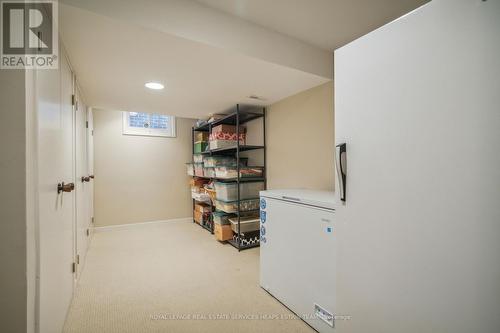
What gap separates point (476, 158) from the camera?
0.73m

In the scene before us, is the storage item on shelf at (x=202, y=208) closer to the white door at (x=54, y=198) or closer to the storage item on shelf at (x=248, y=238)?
the storage item on shelf at (x=248, y=238)

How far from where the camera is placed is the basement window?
3.83 metres

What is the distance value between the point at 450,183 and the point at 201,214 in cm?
364

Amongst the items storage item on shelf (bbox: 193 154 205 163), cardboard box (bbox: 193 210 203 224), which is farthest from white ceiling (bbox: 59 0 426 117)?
cardboard box (bbox: 193 210 203 224)

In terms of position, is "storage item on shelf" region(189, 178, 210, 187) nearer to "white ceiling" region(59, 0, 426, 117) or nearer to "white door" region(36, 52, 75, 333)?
"white ceiling" region(59, 0, 426, 117)

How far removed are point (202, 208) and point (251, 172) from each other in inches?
56.8

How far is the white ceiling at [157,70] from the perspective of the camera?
1.34m

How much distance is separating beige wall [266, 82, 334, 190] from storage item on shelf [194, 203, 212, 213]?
1368 mm

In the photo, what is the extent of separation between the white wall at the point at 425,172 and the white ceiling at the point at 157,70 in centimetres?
97

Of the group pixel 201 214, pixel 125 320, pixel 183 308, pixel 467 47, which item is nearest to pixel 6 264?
pixel 125 320

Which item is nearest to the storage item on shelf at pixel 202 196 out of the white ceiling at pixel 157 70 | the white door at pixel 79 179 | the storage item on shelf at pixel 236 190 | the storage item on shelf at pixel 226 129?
the storage item on shelf at pixel 236 190

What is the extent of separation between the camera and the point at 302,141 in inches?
98.8

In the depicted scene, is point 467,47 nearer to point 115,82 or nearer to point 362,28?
point 362,28

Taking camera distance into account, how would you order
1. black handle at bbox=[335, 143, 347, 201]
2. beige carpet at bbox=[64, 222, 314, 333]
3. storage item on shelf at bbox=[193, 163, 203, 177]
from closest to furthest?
black handle at bbox=[335, 143, 347, 201]
beige carpet at bbox=[64, 222, 314, 333]
storage item on shelf at bbox=[193, 163, 203, 177]
